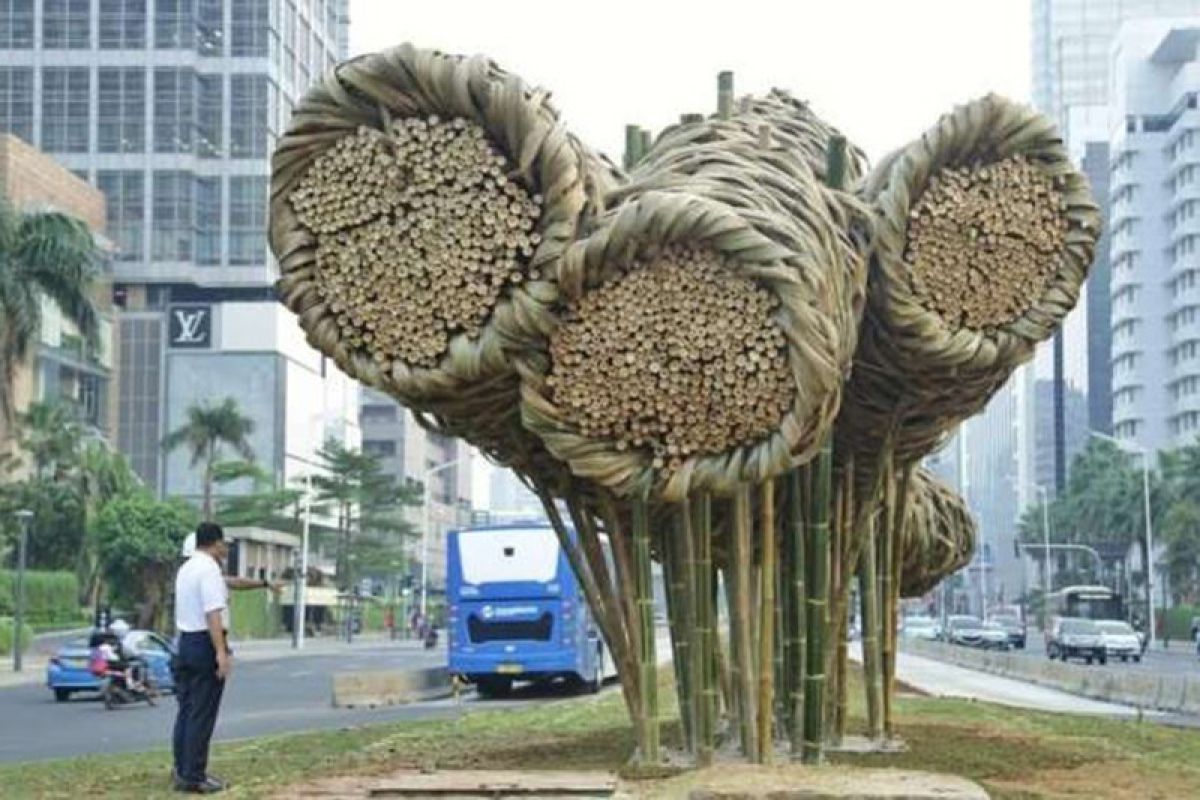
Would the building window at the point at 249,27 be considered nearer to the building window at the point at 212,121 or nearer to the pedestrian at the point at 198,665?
the building window at the point at 212,121

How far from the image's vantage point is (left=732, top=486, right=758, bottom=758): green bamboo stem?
10750 millimetres

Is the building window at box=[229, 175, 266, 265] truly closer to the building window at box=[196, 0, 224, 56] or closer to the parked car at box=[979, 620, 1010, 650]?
the building window at box=[196, 0, 224, 56]

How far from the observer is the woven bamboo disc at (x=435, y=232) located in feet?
31.6

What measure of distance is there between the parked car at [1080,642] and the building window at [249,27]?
5342 centimetres

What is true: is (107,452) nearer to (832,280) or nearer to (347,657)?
(347,657)

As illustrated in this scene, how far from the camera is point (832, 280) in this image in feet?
32.9

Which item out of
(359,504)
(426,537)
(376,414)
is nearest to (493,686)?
(359,504)

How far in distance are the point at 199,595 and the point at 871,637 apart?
16.0 feet

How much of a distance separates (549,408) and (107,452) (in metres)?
57.5

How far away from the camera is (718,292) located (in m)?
9.61

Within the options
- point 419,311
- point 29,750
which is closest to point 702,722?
point 419,311

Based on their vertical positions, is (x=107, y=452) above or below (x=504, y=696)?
above

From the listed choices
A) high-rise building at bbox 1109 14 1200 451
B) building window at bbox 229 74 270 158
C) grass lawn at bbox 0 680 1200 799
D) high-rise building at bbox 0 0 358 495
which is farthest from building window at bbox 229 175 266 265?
grass lawn at bbox 0 680 1200 799

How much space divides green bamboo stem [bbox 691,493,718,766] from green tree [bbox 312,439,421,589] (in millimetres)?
74966
